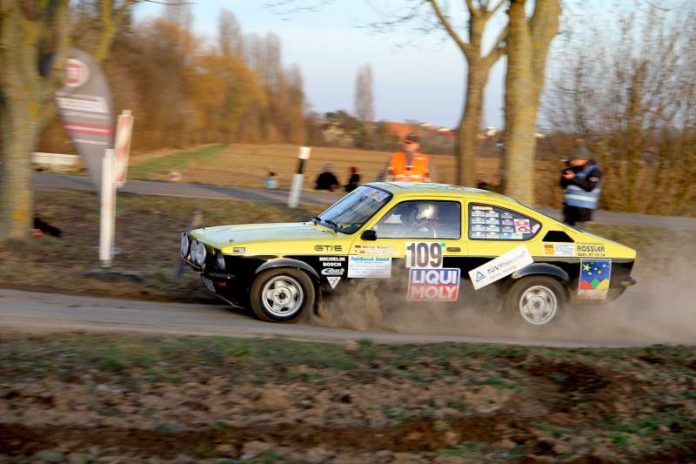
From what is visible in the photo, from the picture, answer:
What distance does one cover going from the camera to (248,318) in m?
9.62

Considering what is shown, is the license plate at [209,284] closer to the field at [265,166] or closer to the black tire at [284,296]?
the black tire at [284,296]

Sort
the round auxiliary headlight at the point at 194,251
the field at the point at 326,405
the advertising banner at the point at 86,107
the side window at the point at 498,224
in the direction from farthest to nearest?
the advertising banner at the point at 86,107 → the side window at the point at 498,224 → the round auxiliary headlight at the point at 194,251 → the field at the point at 326,405

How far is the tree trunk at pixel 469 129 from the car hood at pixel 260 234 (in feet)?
30.3

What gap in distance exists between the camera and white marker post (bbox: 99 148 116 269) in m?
11.8

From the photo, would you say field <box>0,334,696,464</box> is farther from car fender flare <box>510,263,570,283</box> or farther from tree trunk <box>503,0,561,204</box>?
tree trunk <box>503,0,561,204</box>

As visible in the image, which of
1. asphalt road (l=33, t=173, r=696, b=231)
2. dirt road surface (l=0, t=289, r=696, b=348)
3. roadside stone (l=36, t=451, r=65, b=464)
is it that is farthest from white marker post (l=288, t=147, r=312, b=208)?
roadside stone (l=36, t=451, r=65, b=464)

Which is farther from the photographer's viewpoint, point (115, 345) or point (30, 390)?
point (115, 345)

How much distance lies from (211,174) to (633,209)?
751 inches

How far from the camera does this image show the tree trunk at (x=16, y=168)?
12438 mm

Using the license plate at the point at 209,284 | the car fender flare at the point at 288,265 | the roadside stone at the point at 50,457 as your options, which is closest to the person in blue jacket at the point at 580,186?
the car fender flare at the point at 288,265

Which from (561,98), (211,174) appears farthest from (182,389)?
(211,174)

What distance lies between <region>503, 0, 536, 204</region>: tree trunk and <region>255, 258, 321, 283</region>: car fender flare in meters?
6.52

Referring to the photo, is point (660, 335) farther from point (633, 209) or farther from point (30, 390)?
point (633, 209)

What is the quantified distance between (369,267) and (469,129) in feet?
33.8
